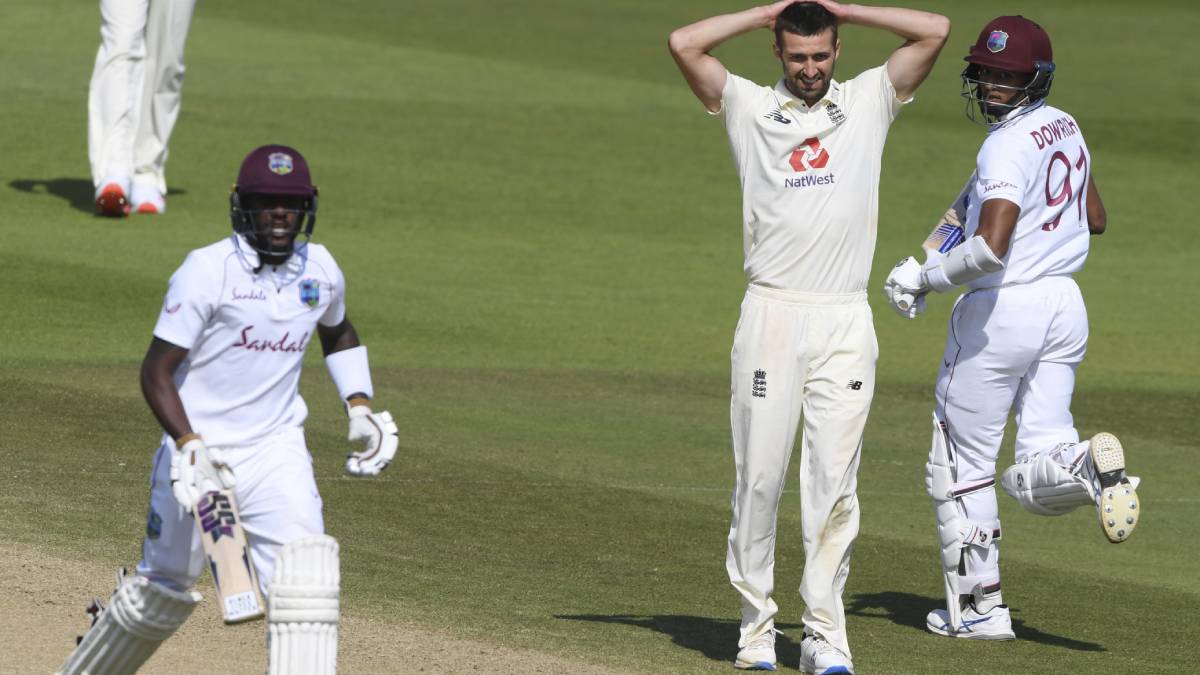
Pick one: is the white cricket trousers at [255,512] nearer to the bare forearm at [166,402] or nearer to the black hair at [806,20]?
the bare forearm at [166,402]

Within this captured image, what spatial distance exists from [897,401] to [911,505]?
11.9 ft

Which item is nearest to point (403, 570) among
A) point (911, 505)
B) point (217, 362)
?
point (217, 362)

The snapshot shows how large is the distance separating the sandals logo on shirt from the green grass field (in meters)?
1.74

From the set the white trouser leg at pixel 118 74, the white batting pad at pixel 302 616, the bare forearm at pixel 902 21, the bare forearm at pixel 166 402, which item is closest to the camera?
the white batting pad at pixel 302 616

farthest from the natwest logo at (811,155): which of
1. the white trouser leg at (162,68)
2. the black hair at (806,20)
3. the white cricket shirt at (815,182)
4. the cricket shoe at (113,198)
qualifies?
the cricket shoe at (113,198)

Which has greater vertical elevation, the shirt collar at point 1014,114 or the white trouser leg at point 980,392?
the shirt collar at point 1014,114

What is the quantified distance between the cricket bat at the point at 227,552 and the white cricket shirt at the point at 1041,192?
12.7 feet

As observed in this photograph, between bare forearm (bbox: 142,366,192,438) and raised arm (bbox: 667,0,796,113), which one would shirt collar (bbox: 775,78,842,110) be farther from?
bare forearm (bbox: 142,366,192,438)

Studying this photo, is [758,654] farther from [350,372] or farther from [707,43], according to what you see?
[707,43]

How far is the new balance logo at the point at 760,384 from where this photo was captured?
7844mm

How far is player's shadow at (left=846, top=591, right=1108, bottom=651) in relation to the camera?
8734 millimetres

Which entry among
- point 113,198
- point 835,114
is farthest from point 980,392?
point 113,198

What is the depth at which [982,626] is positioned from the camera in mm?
8766

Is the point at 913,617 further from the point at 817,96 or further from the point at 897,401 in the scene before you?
the point at 897,401
